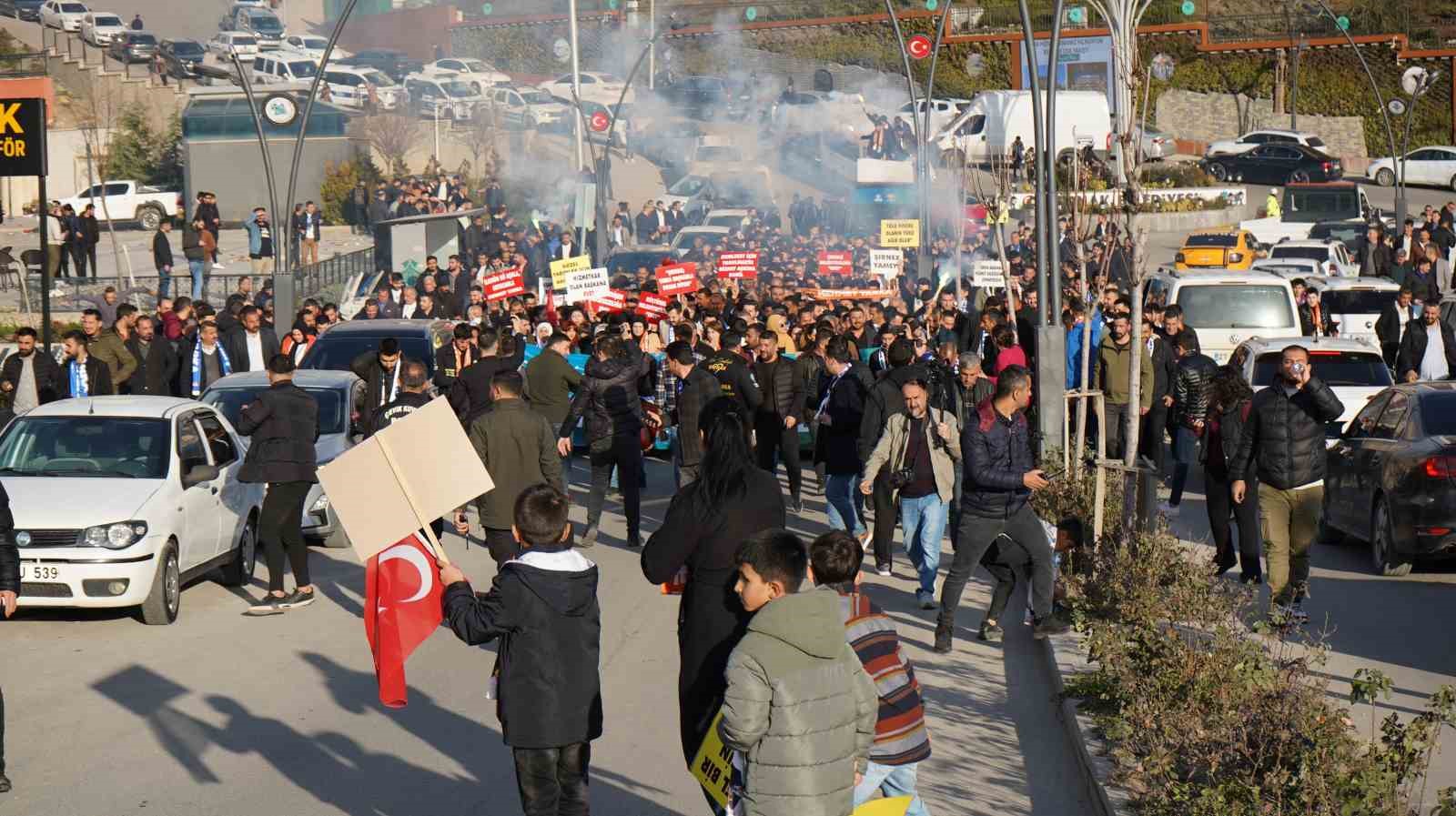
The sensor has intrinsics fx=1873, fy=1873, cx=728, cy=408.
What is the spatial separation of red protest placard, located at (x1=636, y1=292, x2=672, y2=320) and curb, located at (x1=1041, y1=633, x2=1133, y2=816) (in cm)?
1420

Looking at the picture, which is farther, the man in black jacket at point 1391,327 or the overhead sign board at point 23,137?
the man in black jacket at point 1391,327

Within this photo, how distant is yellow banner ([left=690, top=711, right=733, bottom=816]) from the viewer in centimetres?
572

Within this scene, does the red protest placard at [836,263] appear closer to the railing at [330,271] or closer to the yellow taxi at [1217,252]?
the railing at [330,271]

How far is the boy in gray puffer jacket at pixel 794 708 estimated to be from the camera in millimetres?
5223

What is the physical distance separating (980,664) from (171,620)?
5353 mm

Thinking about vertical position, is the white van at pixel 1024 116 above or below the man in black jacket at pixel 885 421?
above

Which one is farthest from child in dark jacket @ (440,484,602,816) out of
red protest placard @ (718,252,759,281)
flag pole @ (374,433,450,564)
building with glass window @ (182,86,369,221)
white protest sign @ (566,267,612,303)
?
building with glass window @ (182,86,369,221)

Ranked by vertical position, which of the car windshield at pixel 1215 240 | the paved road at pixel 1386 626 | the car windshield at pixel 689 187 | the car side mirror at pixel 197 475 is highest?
the car windshield at pixel 689 187

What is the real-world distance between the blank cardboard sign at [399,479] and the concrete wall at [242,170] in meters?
49.6

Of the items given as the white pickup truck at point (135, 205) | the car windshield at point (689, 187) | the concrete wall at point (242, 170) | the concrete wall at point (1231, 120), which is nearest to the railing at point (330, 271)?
the car windshield at point (689, 187)

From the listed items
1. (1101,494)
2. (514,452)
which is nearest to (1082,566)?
(1101,494)

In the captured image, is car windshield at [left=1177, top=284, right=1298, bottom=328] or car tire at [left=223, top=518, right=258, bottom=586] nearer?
car tire at [left=223, top=518, right=258, bottom=586]

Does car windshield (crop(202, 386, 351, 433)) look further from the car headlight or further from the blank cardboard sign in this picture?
the blank cardboard sign

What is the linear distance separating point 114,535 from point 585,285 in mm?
15871
